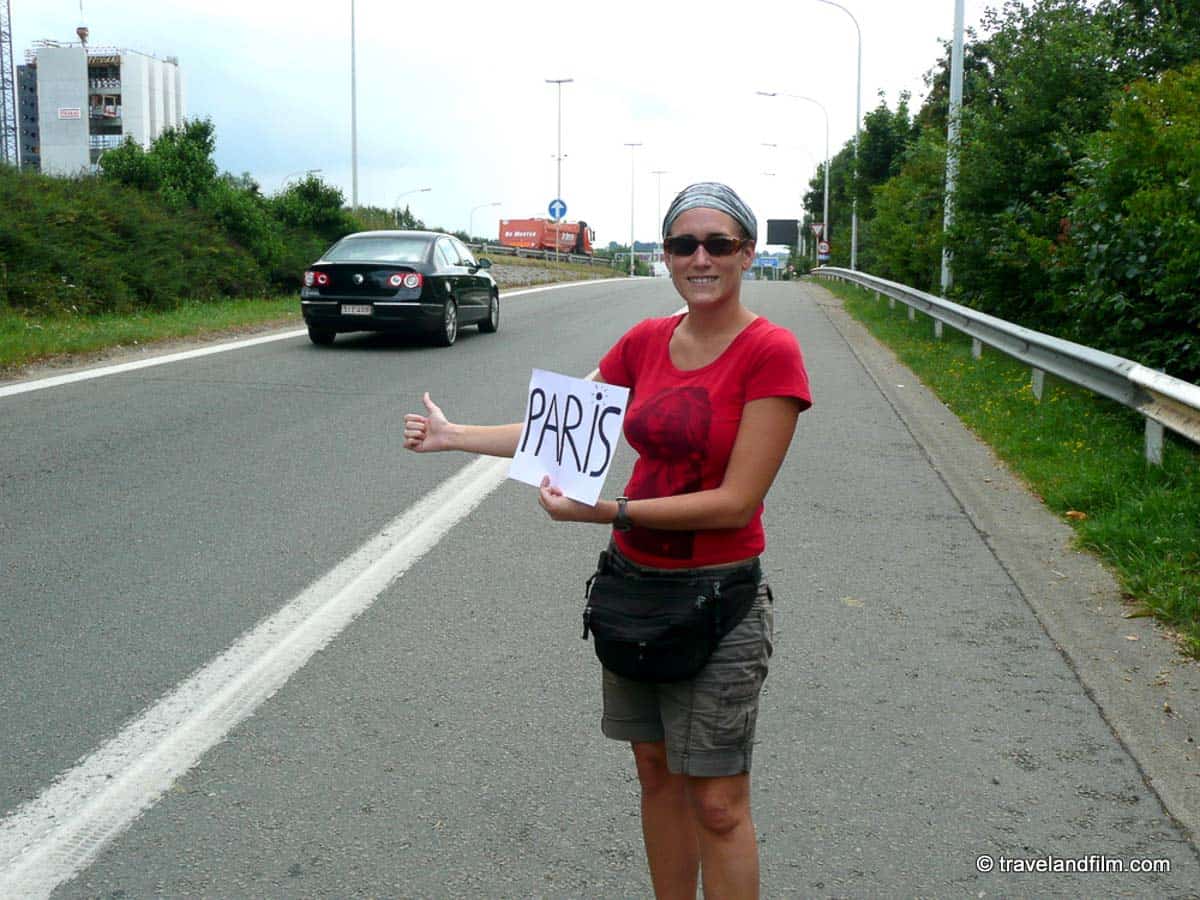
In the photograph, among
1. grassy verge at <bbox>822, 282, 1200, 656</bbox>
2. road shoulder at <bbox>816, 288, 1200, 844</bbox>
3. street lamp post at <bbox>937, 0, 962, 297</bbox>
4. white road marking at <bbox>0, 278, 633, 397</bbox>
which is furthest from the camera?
street lamp post at <bbox>937, 0, 962, 297</bbox>

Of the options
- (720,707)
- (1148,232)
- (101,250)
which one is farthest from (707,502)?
(101,250)

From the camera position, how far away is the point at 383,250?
18.1m

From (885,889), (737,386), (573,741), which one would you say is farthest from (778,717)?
(737,386)

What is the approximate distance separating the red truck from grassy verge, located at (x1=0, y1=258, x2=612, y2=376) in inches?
2374

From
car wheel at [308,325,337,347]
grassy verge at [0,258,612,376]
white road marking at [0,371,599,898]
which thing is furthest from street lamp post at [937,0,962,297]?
white road marking at [0,371,599,898]

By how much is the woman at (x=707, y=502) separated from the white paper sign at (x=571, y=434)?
0.05 metres

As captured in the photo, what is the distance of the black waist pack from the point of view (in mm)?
2811

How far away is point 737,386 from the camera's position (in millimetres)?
2840

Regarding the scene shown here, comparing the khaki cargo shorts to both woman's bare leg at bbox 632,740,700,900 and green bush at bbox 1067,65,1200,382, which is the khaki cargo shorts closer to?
woman's bare leg at bbox 632,740,700,900

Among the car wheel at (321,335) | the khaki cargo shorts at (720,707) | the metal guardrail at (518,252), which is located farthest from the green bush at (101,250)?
the metal guardrail at (518,252)

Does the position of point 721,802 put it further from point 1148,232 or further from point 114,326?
point 114,326

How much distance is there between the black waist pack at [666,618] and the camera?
281 centimetres

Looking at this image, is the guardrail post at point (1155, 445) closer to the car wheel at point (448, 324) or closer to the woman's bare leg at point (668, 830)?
the woman's bare leg at point (668, 830)

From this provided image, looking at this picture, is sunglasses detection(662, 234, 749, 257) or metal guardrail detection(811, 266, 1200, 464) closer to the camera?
sunglasses detection(662, 234, 749, 257)
